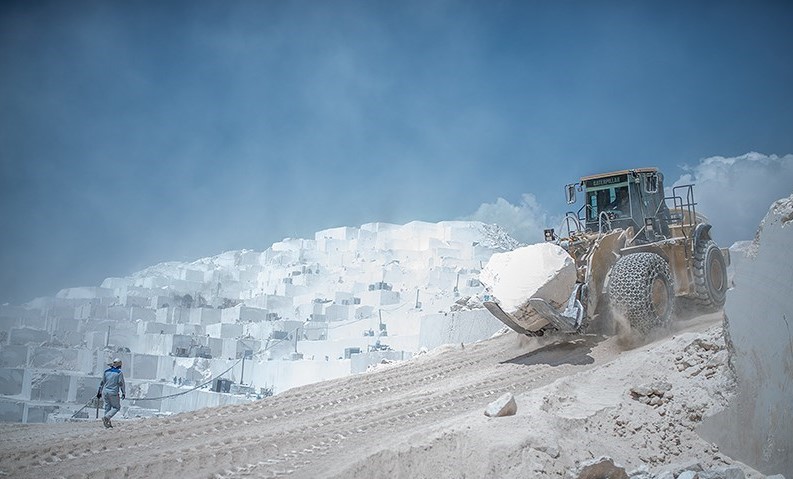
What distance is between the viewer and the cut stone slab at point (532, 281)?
28.7 ft

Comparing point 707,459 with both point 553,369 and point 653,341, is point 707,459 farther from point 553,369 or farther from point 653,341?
point 653,341

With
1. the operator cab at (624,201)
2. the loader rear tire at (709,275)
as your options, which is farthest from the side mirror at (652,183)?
the loader rear tire at (709,275)

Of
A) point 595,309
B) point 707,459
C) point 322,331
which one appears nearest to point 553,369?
point 595,309

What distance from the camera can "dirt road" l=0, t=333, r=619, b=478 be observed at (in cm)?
574

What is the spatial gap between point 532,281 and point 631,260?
68.9 inches

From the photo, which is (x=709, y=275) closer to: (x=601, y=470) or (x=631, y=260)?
(x=631, y=260)

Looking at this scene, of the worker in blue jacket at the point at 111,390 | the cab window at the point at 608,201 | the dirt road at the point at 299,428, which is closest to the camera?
the dirt road at the point at 299,428

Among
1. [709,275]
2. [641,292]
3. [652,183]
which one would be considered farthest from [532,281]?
[709,275]

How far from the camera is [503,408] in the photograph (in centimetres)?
582

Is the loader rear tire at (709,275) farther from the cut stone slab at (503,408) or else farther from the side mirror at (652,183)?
the cut stone slab at (503,408)

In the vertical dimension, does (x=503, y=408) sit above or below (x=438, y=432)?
above

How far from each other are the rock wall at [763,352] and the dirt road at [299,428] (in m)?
2.80

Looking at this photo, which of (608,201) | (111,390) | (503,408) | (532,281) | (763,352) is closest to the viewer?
(763,352)

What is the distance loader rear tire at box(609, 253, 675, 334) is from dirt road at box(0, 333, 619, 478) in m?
0.68
